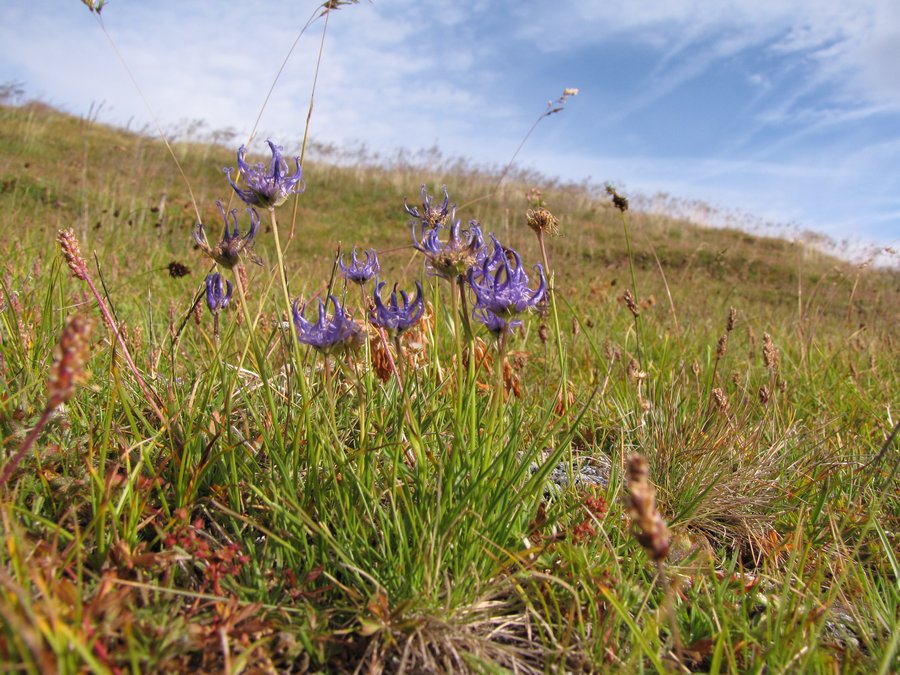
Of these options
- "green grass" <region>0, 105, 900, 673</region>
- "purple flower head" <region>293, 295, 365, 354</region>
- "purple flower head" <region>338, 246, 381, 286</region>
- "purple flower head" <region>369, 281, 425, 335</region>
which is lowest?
"green grass" <region>0, 105, 900, 673</region>

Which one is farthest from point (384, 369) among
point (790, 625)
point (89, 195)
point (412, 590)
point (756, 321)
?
point (89, 195)

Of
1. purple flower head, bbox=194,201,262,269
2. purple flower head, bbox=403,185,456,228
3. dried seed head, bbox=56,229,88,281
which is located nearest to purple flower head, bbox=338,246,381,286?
purple flower head, bbox=403,185,456,228

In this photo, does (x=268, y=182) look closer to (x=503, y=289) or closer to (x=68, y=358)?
(x=503, y=289)

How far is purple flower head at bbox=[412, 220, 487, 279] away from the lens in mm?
1416

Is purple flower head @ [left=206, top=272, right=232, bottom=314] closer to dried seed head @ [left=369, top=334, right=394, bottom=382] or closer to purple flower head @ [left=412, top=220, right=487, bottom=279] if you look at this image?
purple flower head @ [left=412, top=220, right=487, bottom=279]

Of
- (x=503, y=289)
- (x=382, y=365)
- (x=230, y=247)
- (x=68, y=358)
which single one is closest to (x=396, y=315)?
(x=503, y=289)

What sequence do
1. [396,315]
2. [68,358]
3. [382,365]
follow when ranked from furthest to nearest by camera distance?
1. [382,365]
2. [396,315]
3. [68,358]

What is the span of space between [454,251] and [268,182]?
1.69ft

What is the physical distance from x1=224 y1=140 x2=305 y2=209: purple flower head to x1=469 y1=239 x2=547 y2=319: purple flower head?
53cm

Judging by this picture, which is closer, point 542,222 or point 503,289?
point 503,289

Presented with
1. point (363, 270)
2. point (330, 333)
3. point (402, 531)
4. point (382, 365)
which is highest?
point (363, 270)

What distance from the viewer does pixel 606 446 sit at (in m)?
2.63

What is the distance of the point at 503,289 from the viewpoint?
146 cm

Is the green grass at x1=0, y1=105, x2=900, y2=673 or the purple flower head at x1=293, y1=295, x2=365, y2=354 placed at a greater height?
the purple flower head at x1=293, y1=295, x2=365, y2=354
